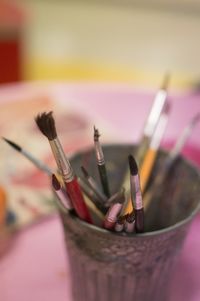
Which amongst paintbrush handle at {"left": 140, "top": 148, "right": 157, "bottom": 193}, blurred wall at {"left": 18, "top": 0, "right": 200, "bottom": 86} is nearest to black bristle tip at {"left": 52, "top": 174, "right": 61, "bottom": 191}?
paintbrush handle at {"left": 140, "top": 148, "right": 157, "bottom": 193}

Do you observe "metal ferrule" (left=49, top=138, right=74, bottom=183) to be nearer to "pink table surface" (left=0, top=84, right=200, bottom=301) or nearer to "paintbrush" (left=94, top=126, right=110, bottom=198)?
"paintbrush" (left=94, top=126, right=110, bottom=198)

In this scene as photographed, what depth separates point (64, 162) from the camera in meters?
0.29

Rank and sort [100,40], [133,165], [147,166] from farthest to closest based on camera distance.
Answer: [100,40]
[147,166]
[133,165]

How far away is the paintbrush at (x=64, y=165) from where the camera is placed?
276 millimetres

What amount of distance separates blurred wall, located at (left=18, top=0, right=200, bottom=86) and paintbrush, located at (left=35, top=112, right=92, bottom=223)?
1017 millimetres

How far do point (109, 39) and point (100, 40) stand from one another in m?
0.04

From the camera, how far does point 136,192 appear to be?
11.0 inches

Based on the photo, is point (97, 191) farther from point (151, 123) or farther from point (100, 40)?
point (100, 40)

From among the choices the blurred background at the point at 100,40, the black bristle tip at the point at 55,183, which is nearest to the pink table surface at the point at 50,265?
the black bristle tip at the point at 55,183

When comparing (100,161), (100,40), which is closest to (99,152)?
(100,161)

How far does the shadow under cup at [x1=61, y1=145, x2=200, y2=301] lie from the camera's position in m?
0.30

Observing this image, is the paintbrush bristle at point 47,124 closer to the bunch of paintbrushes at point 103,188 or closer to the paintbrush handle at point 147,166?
the bunch of paintbrushes at point 103,188

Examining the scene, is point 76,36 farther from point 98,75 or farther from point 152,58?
point 98,75

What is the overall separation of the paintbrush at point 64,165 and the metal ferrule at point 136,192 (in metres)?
0.04
